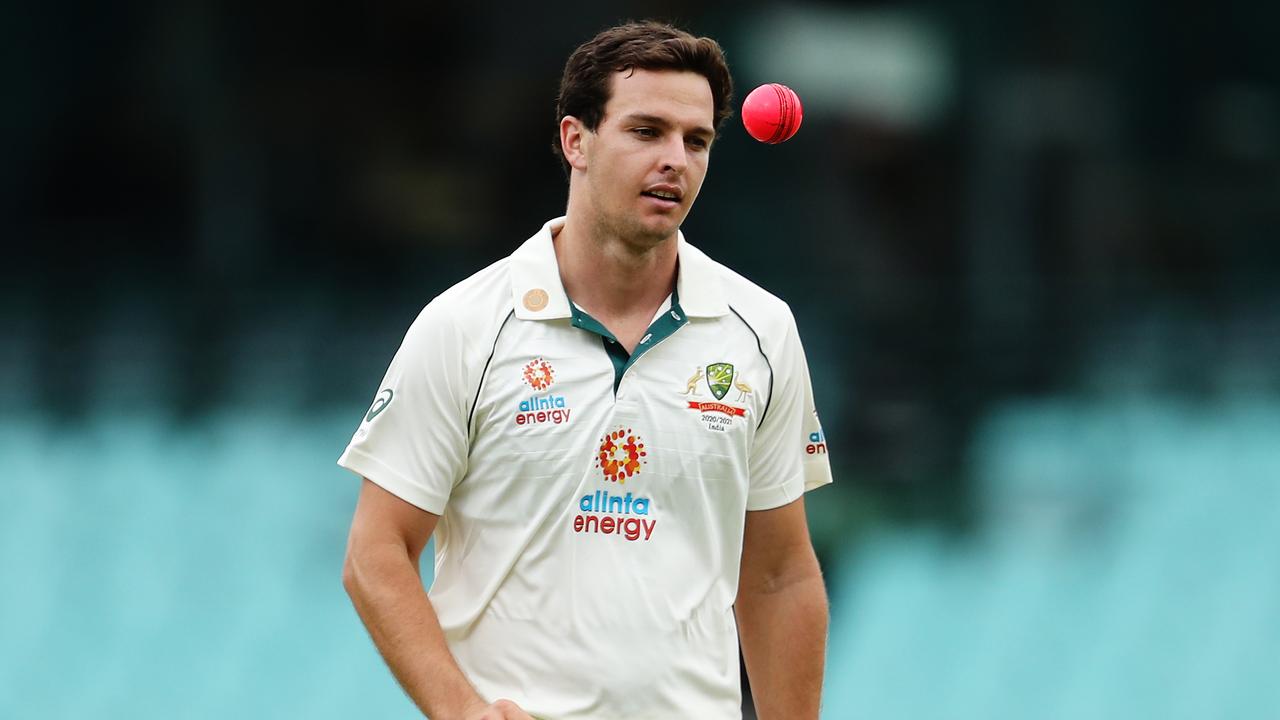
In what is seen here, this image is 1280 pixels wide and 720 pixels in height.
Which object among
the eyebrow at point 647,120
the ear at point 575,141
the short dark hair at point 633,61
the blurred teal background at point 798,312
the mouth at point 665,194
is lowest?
the blurred teal background at point 798,312

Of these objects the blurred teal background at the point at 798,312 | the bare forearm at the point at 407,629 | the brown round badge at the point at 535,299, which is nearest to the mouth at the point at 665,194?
the brown round badge at the point at 535,299

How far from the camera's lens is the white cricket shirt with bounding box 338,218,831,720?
97.7 inches

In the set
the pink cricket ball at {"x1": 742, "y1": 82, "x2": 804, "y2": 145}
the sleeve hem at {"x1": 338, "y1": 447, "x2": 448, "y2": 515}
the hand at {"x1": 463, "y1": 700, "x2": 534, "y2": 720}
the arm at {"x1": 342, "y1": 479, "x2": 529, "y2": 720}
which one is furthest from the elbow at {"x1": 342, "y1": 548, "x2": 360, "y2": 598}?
the pink cricket ball at {"x1": 742, "y1": 82, "x2": 804, "y2": 145}

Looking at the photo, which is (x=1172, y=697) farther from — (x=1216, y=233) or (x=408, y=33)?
(x=408, y=33)

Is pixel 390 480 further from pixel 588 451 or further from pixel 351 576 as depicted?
pixel 588 451

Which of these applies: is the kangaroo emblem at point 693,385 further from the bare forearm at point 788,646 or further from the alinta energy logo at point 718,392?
the bare forearm at point 788,646

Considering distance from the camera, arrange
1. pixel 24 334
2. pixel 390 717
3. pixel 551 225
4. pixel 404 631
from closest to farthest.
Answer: pixel 404 631, pixel 551 225, pixel 390 717, pixel 24 334

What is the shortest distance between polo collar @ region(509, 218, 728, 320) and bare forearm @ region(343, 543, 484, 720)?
41 centimetres

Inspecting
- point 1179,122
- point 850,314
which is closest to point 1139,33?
point 1179,122

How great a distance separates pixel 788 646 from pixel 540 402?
0.60 meters

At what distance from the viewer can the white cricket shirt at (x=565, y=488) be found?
2480mm

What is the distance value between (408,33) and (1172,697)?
14.9ft

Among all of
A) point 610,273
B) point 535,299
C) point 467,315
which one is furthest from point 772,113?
point 467,315

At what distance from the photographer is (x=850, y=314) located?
7.54 m
